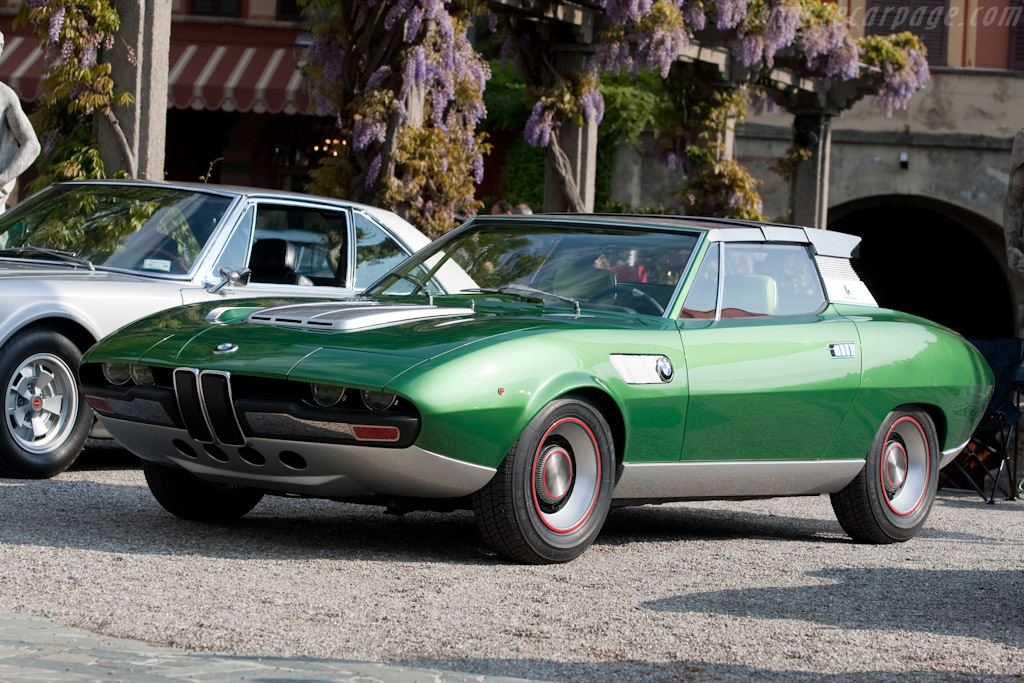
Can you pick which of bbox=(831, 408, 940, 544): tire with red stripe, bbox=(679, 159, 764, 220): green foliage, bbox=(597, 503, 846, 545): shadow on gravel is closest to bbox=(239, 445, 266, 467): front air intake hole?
bbox=(597, 503, 846, 545): shadow on gravel

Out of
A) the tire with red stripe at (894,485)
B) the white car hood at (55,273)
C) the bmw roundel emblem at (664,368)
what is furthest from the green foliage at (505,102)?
the bmw roundel emblem at (664,368)

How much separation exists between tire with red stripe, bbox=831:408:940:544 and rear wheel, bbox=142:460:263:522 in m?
2.81

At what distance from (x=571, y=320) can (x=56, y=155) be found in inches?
289

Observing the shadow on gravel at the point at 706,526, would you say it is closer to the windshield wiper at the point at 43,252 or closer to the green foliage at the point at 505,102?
the windshield wiper at the point at 43,252

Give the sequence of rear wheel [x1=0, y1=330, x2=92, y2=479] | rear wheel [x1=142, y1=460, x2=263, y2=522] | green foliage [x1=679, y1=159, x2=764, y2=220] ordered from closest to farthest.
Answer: rear wheel [x1=142, y1=460, x2=263, y2=522] < rear wheel [x1=0, y1=330, x2=92, y2=479] < green foliage [x1=679, y1=159, x2=764, y2=220]

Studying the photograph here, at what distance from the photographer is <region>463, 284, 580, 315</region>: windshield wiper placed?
→ 6512 mm

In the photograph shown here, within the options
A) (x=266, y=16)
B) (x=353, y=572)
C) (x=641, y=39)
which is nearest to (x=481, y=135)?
(x=641, y=39)

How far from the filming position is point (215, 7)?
90.1 feet

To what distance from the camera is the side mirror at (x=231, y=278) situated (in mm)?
7844

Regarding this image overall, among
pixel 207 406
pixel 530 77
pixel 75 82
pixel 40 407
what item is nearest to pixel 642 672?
pixel 207 406

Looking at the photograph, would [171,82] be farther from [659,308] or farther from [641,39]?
[659,308]

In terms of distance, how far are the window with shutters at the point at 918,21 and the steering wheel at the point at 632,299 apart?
2447 centimetres

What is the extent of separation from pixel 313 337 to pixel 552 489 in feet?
3.51

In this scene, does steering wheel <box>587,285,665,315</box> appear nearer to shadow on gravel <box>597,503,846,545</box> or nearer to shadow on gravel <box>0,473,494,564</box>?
shadow on gravel <box>597,503,846,545</box>
